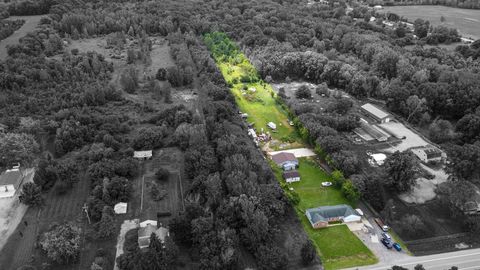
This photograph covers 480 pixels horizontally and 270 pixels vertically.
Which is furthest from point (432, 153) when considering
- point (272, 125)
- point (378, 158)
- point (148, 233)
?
point (148, 233)

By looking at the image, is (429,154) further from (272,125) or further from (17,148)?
(17,148)

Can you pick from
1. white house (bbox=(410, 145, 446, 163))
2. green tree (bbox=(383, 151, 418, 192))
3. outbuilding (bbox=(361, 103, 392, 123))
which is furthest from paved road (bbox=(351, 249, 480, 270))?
outbuilding (bbox=(361, 103, 392, 123))

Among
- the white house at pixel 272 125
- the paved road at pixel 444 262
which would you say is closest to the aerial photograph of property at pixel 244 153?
the paved road at pixel 444 262

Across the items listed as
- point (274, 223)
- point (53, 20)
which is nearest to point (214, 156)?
point (274, 223)

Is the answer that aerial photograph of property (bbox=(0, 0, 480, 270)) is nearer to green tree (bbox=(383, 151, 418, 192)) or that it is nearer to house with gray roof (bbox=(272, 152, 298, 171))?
green tree (bbox=(383, 151, 418, 192))

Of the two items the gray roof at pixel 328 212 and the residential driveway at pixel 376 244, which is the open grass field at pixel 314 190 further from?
the residential driveway at pixel 376 244

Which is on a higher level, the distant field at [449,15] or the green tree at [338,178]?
the distant field at [449,15]
